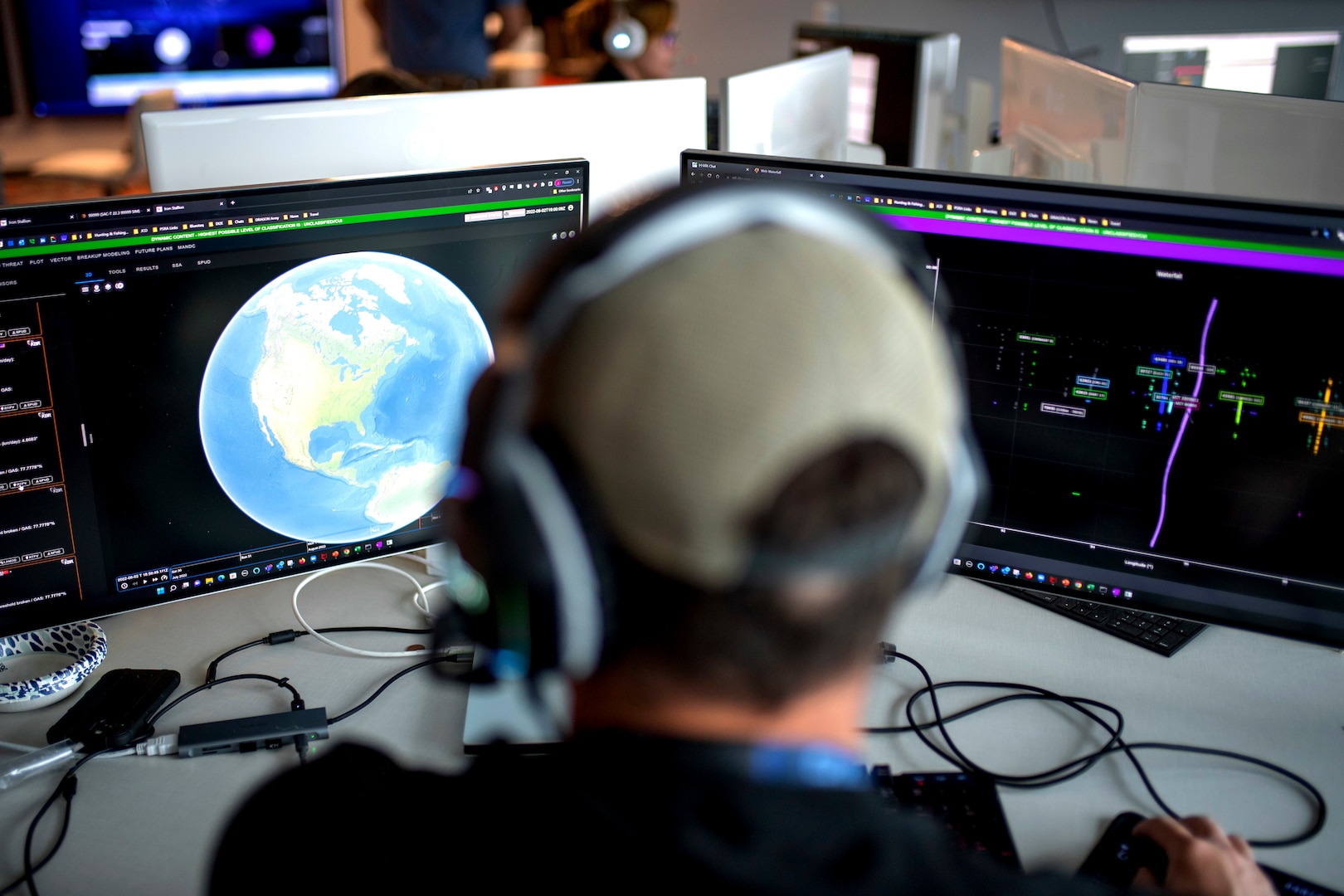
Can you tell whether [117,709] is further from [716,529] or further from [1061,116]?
[1061,116]

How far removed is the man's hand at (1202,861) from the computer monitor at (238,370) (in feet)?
2.58

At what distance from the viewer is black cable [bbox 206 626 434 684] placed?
46.1 inches

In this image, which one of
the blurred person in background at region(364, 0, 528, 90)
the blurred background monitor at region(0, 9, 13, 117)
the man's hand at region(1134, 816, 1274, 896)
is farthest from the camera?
the blurred background monitor at region(0, 9, 13, 117)

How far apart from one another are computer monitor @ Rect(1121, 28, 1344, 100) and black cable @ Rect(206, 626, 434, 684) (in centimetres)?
270

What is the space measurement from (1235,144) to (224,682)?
1.38m

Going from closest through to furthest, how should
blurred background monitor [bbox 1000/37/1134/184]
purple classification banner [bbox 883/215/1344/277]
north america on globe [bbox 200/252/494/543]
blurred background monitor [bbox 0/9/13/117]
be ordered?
purple classification banner [bbox 883/215/1344/277] → north america on globe [bbox 200/252/494/543] → blurred background monitor [bbox 1000/37/1134/184] → blurred background monitor [bbox 0/9/13/117]

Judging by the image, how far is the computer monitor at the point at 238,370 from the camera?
1.00 m

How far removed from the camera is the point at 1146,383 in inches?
40.9

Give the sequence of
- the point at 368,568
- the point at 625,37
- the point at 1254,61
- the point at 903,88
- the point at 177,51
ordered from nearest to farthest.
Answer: the point at 368,568, the point at 903,88, the point at 625,37, the point at 1254,61, the point at 177,51

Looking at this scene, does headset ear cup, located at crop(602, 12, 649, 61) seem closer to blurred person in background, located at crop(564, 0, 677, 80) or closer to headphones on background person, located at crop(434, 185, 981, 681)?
blurred person in background, located at crop(564, 0, 677, 80)

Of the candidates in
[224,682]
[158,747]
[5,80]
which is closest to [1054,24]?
[224,682]

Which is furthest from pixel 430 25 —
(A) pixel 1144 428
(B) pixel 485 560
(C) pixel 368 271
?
(B) pixel 485 560

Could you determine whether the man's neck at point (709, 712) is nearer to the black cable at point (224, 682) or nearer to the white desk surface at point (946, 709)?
the white desk surface at point (946, 709)

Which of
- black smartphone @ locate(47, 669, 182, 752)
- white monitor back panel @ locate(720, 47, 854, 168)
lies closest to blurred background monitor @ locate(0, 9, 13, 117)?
white monitor back panel @ locate(720, 47, 854, 168)
